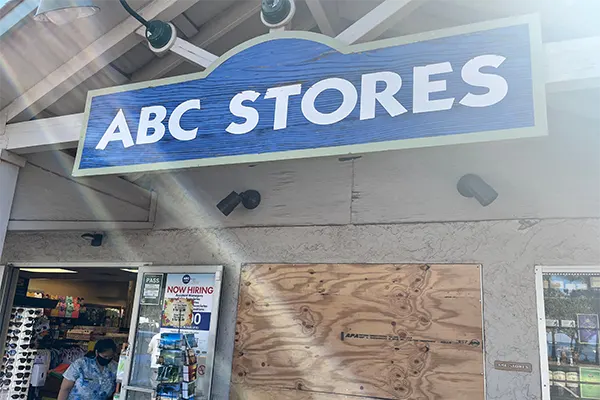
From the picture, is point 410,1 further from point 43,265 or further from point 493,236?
point 43,265

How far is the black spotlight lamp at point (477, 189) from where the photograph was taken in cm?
369

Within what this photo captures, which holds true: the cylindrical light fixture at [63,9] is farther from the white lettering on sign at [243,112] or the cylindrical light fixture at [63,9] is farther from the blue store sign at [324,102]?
the white lettering on sign at [243,112]

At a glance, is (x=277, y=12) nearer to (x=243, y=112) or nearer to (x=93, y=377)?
(x=243, y=112)

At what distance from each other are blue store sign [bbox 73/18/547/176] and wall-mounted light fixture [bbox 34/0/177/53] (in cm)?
36

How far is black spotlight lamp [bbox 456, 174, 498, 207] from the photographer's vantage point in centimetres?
369

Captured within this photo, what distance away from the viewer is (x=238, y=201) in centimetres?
448

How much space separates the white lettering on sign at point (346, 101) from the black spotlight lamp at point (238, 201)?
1580 millimetres

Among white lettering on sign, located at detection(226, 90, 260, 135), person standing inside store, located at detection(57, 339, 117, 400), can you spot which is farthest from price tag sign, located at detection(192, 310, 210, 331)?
white lettering on sign, located at detection(226, 90, 260, 135)

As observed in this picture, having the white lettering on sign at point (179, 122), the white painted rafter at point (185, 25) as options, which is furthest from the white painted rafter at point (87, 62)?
the white lettering on sign at point (179, 122)

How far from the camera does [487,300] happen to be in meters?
3.63

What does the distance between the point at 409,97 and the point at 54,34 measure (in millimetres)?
2440

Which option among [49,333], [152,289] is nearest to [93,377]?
[152,289]

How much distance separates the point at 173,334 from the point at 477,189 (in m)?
2.69

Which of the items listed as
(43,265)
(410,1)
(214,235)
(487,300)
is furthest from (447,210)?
(43,265)
